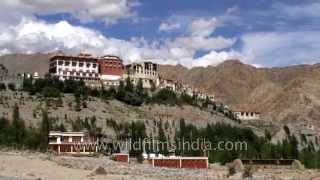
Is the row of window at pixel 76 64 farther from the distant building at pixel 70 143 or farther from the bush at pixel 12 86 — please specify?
the distant building at pixel 70 143

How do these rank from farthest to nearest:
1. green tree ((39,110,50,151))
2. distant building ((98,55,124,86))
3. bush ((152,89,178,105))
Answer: distant building ((98,55,124,86)), bush ((152,89,178,105)), green tree ((39,110,50,151))

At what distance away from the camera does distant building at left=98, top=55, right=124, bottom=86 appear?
18325 cm

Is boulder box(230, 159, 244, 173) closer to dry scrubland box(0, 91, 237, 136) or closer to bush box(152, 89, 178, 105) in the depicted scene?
dry scrubland box(0, 91, 237, 136)

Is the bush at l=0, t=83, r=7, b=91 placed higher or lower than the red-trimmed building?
higher

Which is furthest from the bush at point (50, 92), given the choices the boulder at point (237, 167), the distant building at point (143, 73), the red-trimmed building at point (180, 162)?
the boulder at point (237, 167)

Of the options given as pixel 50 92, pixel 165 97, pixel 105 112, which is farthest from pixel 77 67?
pixel 105 112

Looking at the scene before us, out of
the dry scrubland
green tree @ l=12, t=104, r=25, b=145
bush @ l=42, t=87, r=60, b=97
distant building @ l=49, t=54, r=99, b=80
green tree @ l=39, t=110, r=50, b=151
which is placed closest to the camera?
green tree @ l=39, t=110, r=50, b=151

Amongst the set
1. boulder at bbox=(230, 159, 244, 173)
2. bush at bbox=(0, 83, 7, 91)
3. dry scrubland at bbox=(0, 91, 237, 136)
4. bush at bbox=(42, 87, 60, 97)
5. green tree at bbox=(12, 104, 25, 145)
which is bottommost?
boulder at bbox=(230, 159, 244, 173)

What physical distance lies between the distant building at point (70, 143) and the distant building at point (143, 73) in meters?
66.1

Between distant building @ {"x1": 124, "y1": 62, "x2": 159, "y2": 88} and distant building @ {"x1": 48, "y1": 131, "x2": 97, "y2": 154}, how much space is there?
66096 mm

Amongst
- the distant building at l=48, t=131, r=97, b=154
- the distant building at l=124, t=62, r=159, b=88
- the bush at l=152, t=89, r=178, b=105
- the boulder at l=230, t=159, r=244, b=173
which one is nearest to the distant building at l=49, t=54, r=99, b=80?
the distant building at l=124, t=62, r=159, b=88

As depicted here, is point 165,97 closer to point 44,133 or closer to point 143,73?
point 143,73

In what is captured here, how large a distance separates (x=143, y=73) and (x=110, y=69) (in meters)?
14.5

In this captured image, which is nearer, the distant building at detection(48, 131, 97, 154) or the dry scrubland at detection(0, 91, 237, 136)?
the distant building at detection(48, 131, 97, 154)
